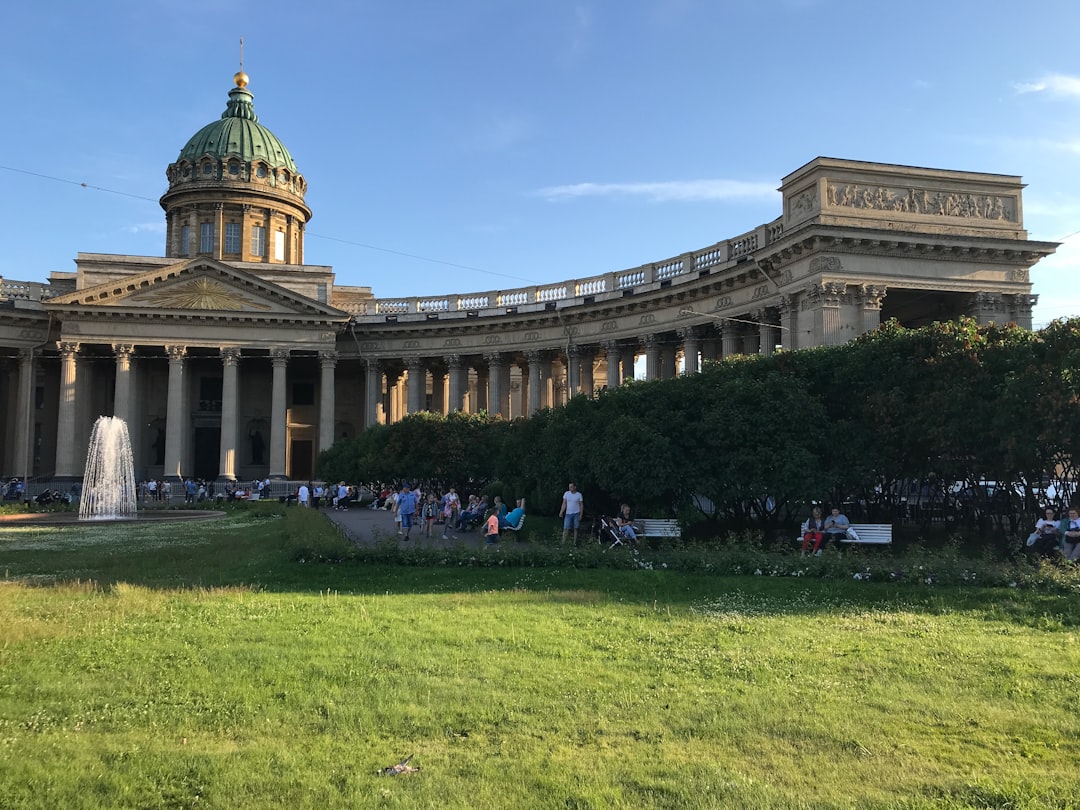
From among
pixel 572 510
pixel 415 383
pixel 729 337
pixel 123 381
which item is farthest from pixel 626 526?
pixel 123 381

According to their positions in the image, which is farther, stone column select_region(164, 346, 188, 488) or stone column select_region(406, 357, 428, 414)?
stone column select_region(406, 357, 428, 414)

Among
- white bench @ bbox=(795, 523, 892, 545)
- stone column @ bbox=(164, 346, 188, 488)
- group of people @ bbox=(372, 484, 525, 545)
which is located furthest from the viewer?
stone column @ bbox=(164, 346, 188, 488)

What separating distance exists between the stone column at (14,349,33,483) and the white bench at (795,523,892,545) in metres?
51.7

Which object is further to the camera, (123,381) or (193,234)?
(193,234)

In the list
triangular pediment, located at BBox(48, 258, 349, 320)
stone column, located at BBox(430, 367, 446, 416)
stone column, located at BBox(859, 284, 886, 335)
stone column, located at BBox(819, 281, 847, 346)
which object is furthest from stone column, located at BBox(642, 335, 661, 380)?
triangular pediment, located at BBox(48, 258, 349, 320)

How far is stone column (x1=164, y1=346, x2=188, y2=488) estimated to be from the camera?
55.3 meters

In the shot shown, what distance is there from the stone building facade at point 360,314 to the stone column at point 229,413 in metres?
0.14

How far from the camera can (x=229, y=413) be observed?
56.9 metres

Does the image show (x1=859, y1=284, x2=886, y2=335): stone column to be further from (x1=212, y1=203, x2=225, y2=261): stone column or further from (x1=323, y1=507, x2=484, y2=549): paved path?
(x1=212, y1=203, x2=225, y2=261): stone column

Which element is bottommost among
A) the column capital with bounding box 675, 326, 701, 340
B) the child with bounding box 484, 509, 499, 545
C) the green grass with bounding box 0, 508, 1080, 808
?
the green grass with bounding box 0, 508, 1080, 808

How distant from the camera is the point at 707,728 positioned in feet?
25.1

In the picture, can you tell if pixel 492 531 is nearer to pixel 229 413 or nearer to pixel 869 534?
pixel 869 534

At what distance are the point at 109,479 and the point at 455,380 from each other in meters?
22.6

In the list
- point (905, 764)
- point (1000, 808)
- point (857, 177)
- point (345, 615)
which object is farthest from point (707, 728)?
point (857, 177)
